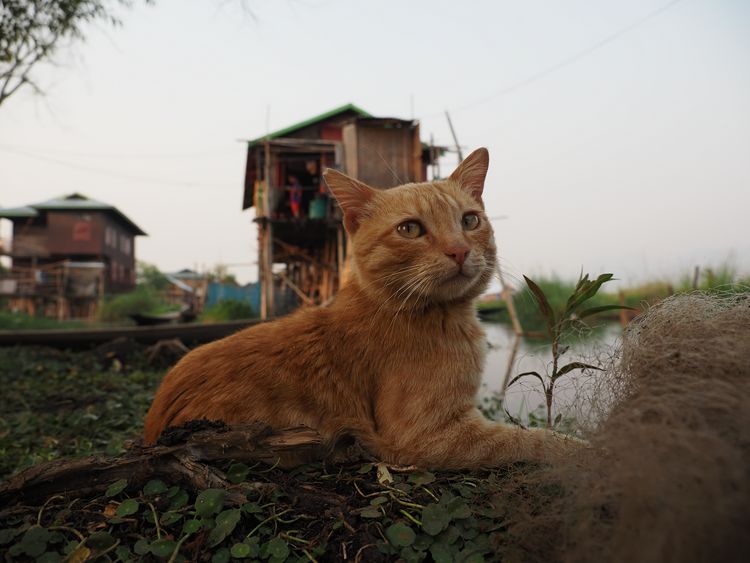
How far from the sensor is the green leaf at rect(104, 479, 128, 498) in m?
1.70

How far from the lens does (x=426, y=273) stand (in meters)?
2.09

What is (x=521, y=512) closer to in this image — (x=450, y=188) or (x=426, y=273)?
(x=426, y=273)

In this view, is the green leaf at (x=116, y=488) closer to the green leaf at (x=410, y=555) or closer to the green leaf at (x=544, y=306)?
the green leaf at (x=410, y=555)

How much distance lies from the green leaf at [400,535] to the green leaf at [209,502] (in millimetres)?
630

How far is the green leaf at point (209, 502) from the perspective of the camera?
61.8 inches

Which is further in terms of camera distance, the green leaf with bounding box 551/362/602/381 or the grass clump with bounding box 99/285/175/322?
the grass clump with bounding box 99/285/175/322

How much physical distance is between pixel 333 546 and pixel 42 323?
68.7 feet

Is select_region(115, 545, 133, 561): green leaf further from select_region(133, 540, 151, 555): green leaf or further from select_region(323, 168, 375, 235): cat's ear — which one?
select_region(323, 168, 375, 235): cat's ear

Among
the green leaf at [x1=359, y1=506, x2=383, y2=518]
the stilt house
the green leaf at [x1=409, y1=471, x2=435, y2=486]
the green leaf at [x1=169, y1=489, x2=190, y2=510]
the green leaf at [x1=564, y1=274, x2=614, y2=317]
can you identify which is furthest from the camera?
the stilt house

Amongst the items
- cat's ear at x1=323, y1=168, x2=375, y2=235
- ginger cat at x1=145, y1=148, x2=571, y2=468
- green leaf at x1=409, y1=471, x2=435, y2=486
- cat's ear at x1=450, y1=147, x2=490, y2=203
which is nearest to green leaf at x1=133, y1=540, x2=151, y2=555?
ginger cat at x1=145, y1=148, x2=571, y2=468

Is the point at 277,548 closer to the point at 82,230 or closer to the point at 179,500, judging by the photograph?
the point at 179,500

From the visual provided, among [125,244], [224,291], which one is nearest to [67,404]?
[224,291]

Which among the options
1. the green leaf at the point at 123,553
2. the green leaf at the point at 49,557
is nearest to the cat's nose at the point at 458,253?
the green leaf at the point at 123,553

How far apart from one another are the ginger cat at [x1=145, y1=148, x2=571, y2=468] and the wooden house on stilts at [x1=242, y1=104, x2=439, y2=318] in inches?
384
